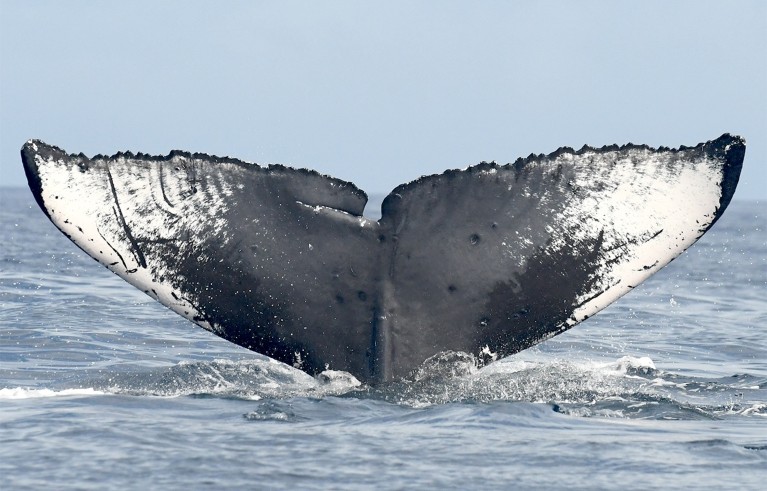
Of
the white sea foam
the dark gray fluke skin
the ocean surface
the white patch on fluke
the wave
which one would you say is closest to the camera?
the ocean surface

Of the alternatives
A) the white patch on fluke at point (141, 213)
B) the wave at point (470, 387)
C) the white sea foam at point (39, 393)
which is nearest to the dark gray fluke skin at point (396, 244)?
the white patch on fluke at point (141, 213)

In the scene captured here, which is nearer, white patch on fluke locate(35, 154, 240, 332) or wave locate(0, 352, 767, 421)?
white patch on fluke locate(35, 154, 240, 332)

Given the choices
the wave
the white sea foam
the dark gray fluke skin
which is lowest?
the white sea foam

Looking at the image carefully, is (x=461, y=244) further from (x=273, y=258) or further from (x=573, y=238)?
(x=273, y=258)

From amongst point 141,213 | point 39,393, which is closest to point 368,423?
point 141,213

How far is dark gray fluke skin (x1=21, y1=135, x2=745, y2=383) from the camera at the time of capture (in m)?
6.69

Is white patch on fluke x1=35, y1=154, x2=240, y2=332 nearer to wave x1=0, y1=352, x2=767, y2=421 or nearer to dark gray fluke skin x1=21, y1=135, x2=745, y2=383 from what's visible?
dark gray fluke skin x1=21, y1=135, x2=745, y2=383

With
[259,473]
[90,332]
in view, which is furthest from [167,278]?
[90,332]

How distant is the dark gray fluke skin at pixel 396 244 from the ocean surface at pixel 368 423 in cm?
45

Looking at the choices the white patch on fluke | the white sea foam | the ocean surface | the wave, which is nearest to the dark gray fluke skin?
the white patch on fluke

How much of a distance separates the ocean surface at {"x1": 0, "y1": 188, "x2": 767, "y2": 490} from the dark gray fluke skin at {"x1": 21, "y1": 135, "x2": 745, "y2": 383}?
1.47 feet

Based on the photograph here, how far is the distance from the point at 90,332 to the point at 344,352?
6.12 m

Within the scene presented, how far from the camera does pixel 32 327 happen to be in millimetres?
12469

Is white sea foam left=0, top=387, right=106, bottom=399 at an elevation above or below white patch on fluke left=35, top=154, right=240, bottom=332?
below
